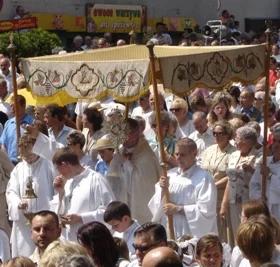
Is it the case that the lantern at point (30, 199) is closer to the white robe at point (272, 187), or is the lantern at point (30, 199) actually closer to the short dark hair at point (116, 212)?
the short dark hair at point (116, 212)

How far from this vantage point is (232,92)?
52.2 feet

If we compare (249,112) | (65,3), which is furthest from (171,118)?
(65,3)

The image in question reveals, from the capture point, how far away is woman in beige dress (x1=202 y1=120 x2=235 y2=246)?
10.8 meters

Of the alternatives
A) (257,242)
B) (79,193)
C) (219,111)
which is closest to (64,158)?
(79,193)

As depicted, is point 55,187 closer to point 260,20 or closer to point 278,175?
point 278,175

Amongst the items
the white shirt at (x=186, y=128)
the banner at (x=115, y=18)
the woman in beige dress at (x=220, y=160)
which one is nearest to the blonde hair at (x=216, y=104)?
the white shirt at (x=186, y=128)

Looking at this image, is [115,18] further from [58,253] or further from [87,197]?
[58,253]

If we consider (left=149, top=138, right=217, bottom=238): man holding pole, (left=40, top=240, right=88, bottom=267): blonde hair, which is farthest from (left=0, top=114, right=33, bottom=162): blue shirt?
(left=40, top=240, right=88, bottom=267): blonde hair

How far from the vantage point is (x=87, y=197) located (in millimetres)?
9859

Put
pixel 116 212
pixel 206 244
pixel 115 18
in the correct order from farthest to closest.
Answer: pixel 115 18, pixel 116 212, pixel 206 244

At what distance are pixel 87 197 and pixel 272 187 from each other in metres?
1.94

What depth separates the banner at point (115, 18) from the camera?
30.5 m

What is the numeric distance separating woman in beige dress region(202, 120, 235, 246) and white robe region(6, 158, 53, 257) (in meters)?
1.70

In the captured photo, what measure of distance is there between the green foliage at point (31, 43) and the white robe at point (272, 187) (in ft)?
31.8
